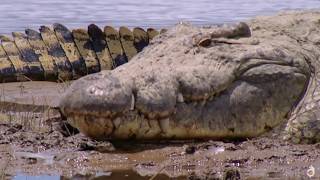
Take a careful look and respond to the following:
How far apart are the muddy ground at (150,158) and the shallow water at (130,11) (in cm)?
668

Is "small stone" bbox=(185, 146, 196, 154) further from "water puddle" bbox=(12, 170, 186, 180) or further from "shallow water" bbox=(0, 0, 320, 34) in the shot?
"shallow water" bbox=(0, 0, 320, 34)

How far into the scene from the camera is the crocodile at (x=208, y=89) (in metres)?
5.48

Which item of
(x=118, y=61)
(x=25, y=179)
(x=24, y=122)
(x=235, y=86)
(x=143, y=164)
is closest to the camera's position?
(x=25, y=179)

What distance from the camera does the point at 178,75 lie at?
5.68 metres

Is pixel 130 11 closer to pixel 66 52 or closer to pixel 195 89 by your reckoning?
pixel 66 52

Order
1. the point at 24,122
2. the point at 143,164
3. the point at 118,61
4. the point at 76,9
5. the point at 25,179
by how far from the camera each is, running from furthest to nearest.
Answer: the point at 76,9
the point at 118,61
the point at 24,122
the point at 143,164
the point at 25,179

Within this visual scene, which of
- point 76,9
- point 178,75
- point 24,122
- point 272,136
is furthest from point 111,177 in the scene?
point 76,9

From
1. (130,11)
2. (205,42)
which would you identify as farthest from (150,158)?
(130,11)

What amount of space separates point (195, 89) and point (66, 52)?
13.4 feet

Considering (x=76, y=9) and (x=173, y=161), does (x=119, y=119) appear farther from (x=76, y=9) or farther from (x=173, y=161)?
(x=76, y=9)

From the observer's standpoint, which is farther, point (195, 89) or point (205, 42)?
point (205, 42)

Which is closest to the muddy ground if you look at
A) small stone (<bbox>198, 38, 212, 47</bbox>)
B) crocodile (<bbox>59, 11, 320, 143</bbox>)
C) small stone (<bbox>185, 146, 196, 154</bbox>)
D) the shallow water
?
small stone (<bbox>185, 146, 196, 154</bbox>)

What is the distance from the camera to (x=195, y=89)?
5676 mm

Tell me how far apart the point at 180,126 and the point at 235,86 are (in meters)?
0.47
